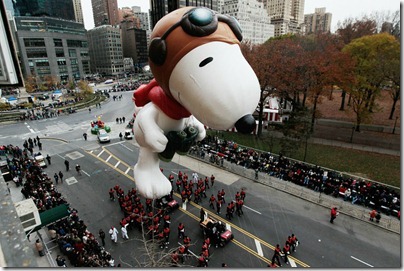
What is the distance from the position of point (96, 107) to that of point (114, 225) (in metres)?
38.2

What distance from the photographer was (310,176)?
19.0 meters

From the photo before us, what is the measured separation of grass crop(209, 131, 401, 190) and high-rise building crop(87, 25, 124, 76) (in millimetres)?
100653

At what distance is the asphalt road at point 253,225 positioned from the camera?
1238cm

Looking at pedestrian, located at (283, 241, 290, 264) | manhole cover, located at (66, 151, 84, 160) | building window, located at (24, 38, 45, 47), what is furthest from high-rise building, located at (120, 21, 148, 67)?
pedestrian, located at (283, 241, 290, 264)

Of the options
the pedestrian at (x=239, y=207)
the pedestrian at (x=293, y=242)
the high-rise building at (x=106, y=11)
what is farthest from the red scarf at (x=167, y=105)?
the high-rise building at (x=106, y=11)

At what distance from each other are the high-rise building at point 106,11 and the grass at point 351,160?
176 m

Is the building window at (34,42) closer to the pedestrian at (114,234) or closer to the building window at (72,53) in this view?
the building window at (72,53)

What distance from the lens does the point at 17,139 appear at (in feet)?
105

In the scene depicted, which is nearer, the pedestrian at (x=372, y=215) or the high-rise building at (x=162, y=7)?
the pedestrian at (x=372, y=215)

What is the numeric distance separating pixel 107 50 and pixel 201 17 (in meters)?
118

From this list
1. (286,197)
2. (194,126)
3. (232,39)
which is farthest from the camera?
(286,197)

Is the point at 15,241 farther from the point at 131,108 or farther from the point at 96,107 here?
the point at 96,107

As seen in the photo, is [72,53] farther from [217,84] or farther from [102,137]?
[217,84]

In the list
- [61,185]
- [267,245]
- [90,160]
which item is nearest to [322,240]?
[267,245]
